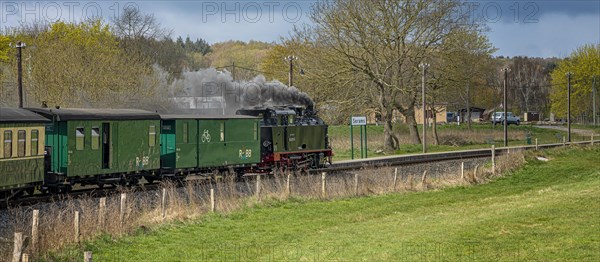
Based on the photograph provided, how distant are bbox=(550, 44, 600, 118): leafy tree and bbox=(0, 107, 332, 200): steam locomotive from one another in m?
78.5

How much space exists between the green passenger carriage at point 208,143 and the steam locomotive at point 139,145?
0.13ft

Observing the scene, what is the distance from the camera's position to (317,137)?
3625 centimetres

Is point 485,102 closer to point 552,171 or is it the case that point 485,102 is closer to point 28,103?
point 552,171

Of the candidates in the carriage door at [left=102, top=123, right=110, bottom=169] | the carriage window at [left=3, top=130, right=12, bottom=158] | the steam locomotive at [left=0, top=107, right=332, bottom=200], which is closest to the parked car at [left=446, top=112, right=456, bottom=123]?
the steam locomotive at [left=0, top=107, right=332, bottom=200]

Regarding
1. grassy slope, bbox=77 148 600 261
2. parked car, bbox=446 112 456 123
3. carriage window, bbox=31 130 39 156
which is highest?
parked car, bbox=446 112 456 123

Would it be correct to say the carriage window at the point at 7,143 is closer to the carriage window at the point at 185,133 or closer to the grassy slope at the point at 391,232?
the grassy slope at the point at 391,232

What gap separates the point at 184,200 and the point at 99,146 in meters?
4.43

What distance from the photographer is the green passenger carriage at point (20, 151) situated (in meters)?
21.1

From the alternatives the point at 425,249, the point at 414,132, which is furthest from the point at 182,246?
the point at 414,132

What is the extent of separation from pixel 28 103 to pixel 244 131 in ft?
63.6

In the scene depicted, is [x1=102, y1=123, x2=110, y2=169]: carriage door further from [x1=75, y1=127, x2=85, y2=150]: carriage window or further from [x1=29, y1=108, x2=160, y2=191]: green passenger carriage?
[x1=75, y1=127, x2=85, y2=150]: carriage window

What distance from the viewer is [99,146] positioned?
25594 millimetres

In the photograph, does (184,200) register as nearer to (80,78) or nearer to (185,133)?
(185,133)

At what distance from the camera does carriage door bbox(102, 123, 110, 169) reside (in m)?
25.8
